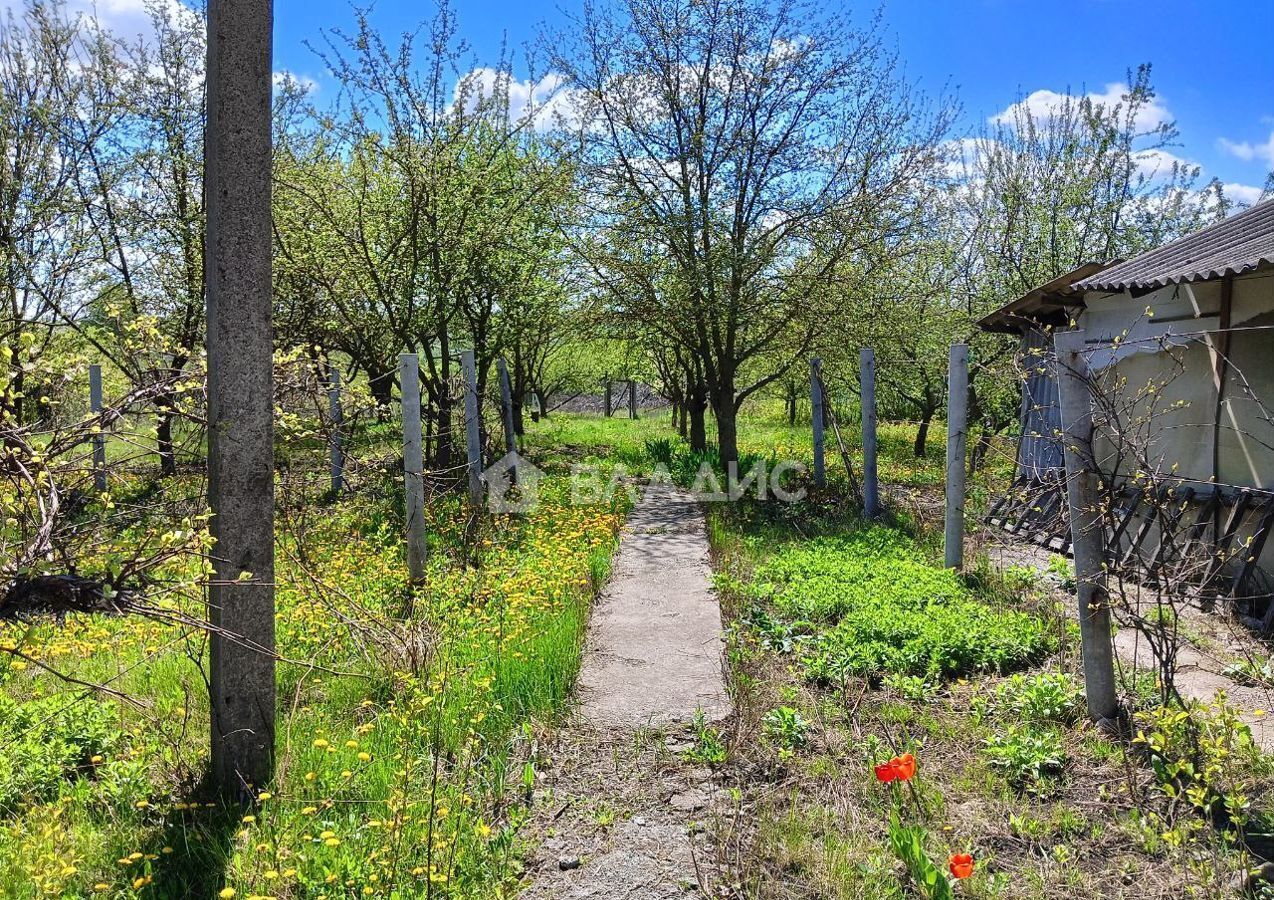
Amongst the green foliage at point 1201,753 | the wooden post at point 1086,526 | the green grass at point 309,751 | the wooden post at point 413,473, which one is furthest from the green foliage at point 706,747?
the wooden post at point 413,473

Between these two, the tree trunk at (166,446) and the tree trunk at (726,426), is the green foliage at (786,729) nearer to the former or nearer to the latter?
the tree trunk at (166,446)

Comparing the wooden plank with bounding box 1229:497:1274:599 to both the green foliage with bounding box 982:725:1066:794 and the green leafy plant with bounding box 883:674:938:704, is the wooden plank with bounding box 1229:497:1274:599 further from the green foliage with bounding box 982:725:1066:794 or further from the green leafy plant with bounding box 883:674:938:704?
the green foliage with bounding box 982:725:1066:794

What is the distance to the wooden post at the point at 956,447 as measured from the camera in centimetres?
651

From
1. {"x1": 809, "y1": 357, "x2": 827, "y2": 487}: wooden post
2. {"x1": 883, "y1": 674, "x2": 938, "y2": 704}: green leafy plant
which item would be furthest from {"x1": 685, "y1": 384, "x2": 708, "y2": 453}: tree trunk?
{"x1": 883, "y1": 674, "x2": 938, "y2": 704}: green leafy plant

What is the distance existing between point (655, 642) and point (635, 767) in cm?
161

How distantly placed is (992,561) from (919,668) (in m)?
3.17

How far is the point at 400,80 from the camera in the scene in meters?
9.67

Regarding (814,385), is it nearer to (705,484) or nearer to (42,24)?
(705,484)

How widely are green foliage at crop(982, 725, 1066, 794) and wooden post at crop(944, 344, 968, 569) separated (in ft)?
10.3

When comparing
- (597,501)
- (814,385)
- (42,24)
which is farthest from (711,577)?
(42,24)

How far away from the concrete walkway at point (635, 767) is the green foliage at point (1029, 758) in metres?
1.27

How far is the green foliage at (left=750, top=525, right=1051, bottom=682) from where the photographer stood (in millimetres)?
4555

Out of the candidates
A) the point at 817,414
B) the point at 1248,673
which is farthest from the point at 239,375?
the point at 817,414

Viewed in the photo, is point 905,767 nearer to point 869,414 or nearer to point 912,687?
point 912,687
